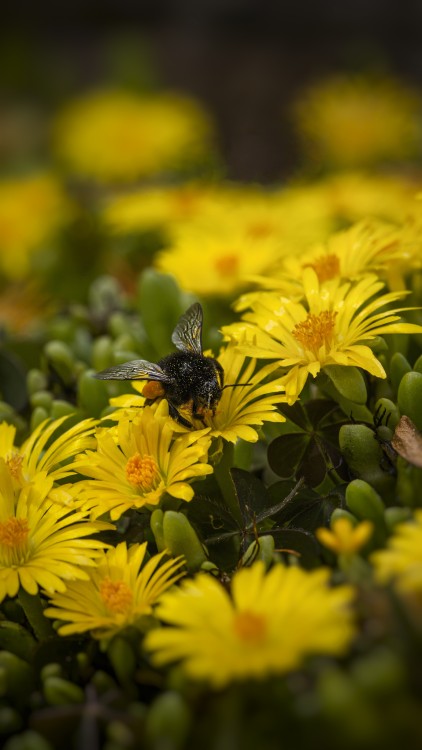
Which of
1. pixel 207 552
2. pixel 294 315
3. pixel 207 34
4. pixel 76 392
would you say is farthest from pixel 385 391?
pixel 207 34

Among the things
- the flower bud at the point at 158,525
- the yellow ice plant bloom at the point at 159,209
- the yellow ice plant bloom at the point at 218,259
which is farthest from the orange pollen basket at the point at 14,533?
the yellow ice plant bloom at the point at 159,209

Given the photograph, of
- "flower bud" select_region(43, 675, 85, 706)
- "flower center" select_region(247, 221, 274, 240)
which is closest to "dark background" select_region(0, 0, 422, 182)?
"flower center" select_region(247, 221, 274, 240)

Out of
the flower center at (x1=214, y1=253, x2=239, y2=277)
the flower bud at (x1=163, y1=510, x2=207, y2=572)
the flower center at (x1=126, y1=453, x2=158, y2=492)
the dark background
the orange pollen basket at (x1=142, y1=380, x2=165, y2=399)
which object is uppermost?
the dark background

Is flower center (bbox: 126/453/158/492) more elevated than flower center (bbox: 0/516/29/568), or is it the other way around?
flower center (bbox: 126/453/158/492)

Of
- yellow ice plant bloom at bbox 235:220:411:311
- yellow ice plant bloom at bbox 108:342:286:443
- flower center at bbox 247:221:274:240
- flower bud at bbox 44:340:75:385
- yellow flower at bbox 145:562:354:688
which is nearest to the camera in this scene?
yellow flower at bbox 145:562:354:688

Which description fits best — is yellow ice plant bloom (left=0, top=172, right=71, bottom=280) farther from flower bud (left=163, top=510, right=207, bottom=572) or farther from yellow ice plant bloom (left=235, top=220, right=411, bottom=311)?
flower bud (left=163, top=510, right=207, bottom=572)

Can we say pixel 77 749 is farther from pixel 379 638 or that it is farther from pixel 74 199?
pixel 74 199
